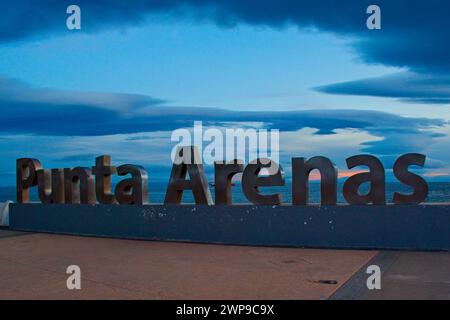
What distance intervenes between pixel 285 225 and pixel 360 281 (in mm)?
4093

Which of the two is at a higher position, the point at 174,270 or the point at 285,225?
the point at 285,225

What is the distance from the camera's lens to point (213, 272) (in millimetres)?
8703

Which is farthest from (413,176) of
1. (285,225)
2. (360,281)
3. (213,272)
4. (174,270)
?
(174,270)

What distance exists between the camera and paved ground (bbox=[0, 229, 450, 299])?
7.14 m

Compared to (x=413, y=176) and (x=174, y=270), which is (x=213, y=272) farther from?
(x=413, y=176)

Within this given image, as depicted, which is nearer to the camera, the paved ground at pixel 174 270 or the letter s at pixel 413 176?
the paved ground at pixel 174 270

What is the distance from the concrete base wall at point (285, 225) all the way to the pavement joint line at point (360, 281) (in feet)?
2.87

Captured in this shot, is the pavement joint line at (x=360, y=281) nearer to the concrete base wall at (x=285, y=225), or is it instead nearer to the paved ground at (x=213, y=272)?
the paved ground at (x=213, y=272)

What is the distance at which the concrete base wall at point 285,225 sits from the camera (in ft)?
35.9

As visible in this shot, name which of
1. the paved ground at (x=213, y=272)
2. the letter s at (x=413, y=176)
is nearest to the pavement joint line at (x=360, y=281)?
the paved ground at (x=213, y=272)

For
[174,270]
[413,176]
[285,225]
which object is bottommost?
[174,270]

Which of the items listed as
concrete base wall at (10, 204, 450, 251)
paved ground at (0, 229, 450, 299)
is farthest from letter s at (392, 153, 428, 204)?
paved ground at (0, 229, 450, 299)

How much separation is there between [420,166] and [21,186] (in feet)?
40.4
